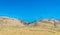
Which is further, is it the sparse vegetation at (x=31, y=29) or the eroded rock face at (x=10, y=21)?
the eroded rock face at (x=10, y=21)

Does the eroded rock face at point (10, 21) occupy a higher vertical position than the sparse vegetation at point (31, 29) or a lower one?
higher

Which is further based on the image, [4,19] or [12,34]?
[4,19]

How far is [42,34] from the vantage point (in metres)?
26.0

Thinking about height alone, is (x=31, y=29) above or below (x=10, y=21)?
below

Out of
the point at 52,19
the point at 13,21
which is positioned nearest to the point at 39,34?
the point at 52,19

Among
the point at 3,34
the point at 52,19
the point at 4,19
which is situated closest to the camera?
the point at 3,34

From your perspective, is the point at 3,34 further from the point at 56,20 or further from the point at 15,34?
the point at 56,20

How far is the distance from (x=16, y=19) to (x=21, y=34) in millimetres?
40692

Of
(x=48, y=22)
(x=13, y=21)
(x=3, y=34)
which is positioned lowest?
(x=3, y=34)

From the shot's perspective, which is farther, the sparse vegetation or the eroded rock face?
the eroded rock face

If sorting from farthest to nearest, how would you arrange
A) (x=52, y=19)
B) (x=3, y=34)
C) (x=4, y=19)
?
(x=4, y=19)
(x=52, y=19)
(x=3, y=34)

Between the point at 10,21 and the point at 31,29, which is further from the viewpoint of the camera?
the point at 10,21

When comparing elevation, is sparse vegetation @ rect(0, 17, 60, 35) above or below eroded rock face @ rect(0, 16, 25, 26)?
below

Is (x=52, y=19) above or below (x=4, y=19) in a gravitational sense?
below
